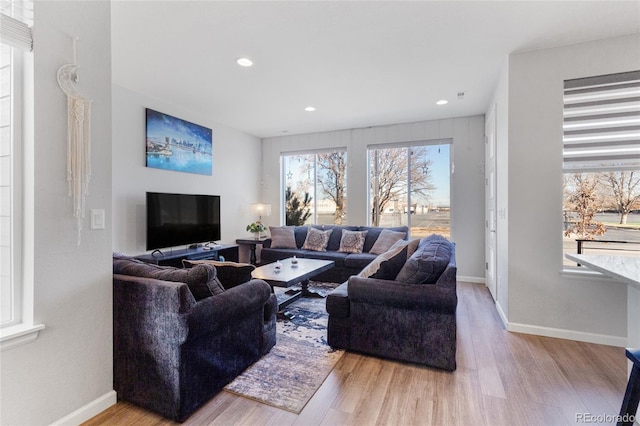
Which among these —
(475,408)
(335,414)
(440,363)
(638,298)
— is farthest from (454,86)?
(335,414)

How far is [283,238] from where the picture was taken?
5.41 meters

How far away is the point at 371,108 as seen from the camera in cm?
445

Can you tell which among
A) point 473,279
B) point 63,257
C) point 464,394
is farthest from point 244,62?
point 473,279

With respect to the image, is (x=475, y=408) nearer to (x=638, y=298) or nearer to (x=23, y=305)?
(x=638, y=298)

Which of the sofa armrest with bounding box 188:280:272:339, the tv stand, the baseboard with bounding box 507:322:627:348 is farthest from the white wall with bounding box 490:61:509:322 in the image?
the tv stand

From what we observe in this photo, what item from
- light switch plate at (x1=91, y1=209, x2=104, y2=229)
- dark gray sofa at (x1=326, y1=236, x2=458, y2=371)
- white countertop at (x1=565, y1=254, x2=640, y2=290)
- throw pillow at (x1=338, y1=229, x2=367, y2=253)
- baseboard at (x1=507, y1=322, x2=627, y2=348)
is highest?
light switch plate at (x1=91, y1=209, x2=104, y2=229)

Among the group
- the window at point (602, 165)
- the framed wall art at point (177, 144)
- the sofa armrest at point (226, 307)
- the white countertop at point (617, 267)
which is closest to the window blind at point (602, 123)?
the window at point (602, 165)

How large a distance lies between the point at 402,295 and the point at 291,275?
129 centimetres

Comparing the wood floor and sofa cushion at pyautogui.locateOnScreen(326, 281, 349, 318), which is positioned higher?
sofa cushion at pyautogui.locateOnScreen(326, 281, 349, 318)

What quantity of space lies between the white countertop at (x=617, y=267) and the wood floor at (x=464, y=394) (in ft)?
2.88

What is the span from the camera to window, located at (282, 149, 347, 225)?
5.93 metres

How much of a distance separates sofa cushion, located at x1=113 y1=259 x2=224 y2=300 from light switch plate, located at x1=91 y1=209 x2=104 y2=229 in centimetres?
33

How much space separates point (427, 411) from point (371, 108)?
153 inches

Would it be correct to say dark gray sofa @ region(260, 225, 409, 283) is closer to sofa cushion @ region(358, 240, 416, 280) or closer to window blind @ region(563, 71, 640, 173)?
sofa cushion @ region(358, 240, 416, 280)
